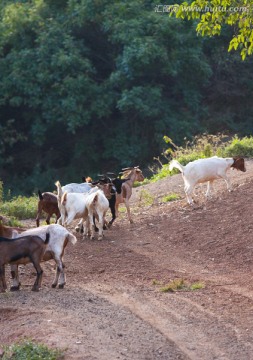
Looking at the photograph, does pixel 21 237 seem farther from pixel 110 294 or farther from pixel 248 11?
pixel 248 11

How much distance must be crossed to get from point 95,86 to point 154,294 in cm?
1806

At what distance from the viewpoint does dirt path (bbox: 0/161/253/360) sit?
9.91 meters

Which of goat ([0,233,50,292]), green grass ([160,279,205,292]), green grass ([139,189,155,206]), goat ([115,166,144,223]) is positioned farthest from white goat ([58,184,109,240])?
goat ([0,233,50,292])

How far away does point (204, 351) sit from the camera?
9.79m

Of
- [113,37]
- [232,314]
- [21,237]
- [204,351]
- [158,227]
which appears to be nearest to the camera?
[204,351]

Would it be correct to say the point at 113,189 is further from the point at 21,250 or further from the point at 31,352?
the point at 31,352

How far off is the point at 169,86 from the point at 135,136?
244cm

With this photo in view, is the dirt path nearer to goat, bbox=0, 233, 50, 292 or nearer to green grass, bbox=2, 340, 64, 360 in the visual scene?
green grass, bbox=2, 340, 64, 360

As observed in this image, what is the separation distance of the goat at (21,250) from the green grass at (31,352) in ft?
8.11

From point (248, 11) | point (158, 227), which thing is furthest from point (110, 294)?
point (158, 227)

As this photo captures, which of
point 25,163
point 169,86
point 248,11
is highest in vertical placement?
point 248,11

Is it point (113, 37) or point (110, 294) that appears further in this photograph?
point (113, 37)

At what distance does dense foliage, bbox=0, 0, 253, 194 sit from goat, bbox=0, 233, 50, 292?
1725cm

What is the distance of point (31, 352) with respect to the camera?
9.26 metres
